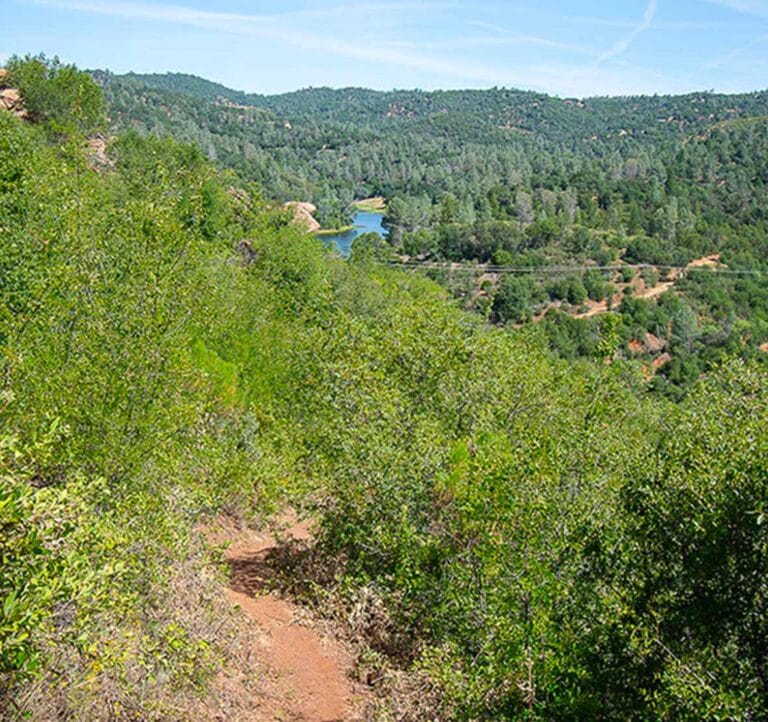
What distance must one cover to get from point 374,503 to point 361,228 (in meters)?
145

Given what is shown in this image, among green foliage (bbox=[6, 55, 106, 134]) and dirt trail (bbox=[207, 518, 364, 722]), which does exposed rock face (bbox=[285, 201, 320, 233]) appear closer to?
green foliage (bbox=[6, 55, 106, 134])

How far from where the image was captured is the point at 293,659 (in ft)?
40.3

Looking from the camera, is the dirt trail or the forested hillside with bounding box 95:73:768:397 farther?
the forested hillside with bounding box 95:73:768:397

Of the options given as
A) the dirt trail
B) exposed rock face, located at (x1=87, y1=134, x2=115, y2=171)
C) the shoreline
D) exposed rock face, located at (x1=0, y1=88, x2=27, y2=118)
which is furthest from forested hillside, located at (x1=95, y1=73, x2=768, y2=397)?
the dirt trail

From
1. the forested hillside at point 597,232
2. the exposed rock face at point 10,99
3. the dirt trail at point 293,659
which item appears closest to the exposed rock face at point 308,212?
the forested hillside at point 597,232

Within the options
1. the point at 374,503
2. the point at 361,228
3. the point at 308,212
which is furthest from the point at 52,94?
the point at 361,228

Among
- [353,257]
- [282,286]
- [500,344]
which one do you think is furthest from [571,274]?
[500,344]

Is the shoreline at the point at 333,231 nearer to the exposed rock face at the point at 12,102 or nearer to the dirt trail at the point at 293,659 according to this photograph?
the exposed rock face at the point at 12,102

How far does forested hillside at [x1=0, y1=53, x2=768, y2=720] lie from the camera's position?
641cm

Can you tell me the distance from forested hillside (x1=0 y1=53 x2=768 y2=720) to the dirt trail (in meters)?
0.58

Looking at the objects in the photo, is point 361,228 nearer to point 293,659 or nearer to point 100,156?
point 100,156

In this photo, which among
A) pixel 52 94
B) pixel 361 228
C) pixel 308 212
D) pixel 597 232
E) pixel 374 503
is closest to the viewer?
pixel 374 503

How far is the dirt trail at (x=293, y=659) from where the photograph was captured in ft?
36.6

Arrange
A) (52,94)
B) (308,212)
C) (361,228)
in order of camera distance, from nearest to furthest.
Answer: (52,94) < (308,212) < (361,228)
